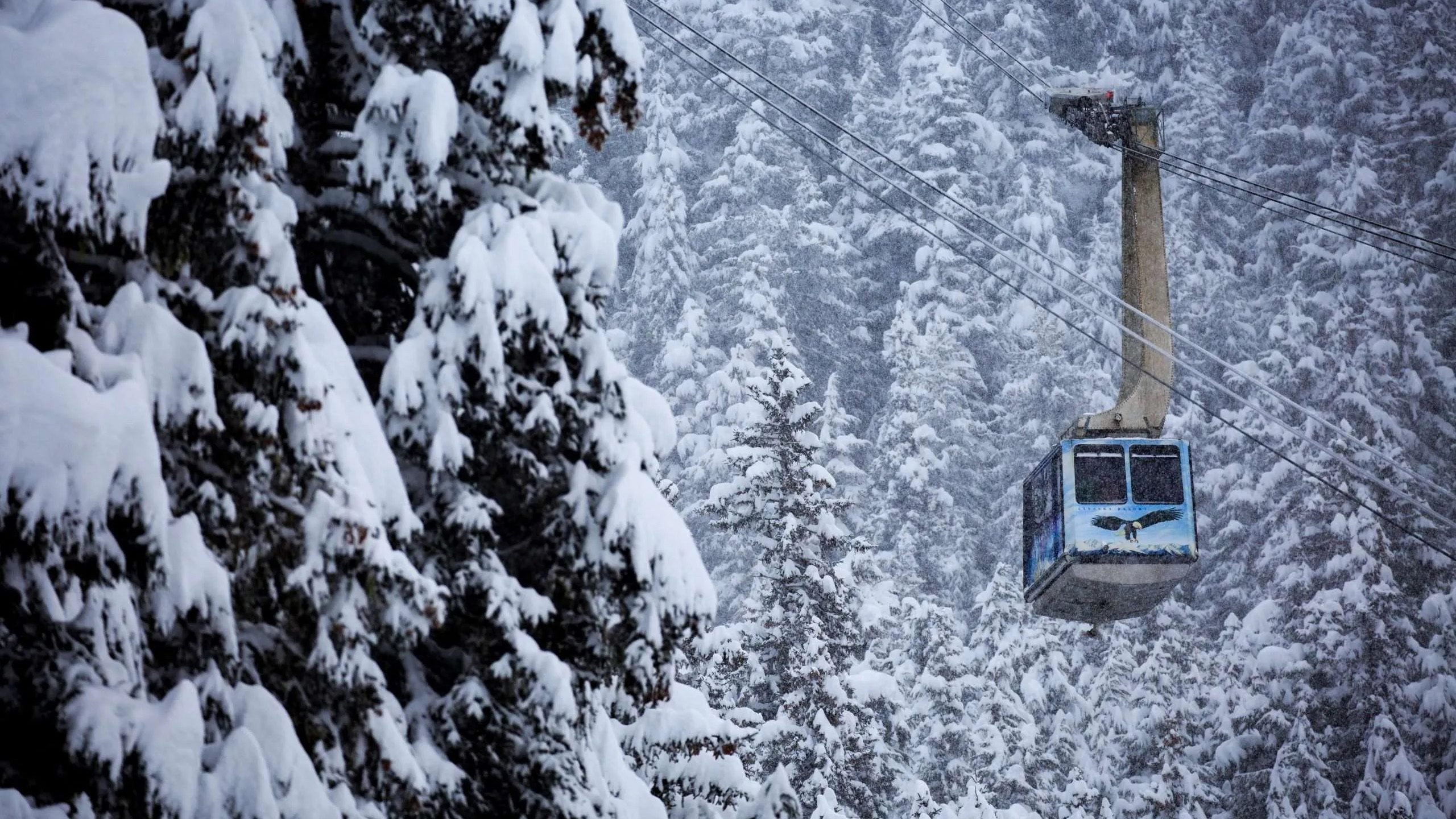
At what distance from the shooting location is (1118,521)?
54.1ft

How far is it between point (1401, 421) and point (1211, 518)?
7930 mm

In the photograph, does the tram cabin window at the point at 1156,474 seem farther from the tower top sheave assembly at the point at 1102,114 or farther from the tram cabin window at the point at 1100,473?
the tower top sheave assembly at the point at 1102,114

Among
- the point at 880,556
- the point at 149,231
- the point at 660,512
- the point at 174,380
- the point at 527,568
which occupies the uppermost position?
the point at 149,231

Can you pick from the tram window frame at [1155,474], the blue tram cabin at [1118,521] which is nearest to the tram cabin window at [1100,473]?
the blue tram cabin at [1118,521]

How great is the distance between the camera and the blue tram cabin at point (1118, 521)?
1650cm

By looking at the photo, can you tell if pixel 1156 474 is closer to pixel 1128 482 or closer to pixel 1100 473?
pixel 1128 482

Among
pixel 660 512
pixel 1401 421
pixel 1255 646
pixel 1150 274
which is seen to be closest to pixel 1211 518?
pixel 1401 421

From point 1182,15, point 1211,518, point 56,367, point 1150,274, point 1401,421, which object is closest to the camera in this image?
point 56,367

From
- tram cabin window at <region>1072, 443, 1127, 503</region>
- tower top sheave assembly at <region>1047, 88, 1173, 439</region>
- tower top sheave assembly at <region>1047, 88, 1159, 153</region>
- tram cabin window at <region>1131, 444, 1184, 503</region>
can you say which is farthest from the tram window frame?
tower top sheave assembly at <region>1047, 88, 1159, 153</region>

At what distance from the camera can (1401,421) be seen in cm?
3622

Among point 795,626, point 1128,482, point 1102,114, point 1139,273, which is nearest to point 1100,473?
point 1128,482

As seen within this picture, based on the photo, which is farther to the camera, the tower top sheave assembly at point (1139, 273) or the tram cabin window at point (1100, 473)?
the tower top sheave assembly at point (1139, 273)

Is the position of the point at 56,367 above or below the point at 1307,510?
above

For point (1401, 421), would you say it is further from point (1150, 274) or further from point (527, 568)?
point (527, 568)
